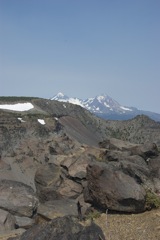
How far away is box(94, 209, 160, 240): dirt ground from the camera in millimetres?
14359

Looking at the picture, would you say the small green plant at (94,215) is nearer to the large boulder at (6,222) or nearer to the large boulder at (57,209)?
the large boulder at (57,209)

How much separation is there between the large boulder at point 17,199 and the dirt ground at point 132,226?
16.9 feet

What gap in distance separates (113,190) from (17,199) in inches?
261

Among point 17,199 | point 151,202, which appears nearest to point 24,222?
point 17,199

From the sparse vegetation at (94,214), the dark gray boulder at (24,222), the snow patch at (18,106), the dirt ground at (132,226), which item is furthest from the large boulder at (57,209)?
the snow patch at (18,106)

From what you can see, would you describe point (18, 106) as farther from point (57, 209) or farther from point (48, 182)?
point (57, 209)

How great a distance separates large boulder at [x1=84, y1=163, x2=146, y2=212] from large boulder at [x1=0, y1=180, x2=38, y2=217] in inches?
137

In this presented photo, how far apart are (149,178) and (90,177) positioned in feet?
12.9

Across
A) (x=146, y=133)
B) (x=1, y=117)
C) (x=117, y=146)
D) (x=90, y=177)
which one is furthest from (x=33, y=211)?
(x=146, y=133)

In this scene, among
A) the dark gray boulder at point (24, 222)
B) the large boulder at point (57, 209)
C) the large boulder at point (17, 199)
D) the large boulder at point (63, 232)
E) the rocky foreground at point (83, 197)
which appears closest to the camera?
the large boulder at point (63, 232)

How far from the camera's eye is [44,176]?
29469 mm

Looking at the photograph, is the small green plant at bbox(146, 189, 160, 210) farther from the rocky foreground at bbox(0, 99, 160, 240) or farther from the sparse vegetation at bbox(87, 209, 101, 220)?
the sparse vegetation at bbox(87, 209, 101, 220)

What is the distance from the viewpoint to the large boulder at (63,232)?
1149 cm

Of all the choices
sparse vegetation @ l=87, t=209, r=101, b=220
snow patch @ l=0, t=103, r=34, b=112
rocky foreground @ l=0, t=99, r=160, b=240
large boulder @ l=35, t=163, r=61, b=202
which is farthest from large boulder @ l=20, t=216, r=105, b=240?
snow patch @ l=0, t=103, r=34, b=112
